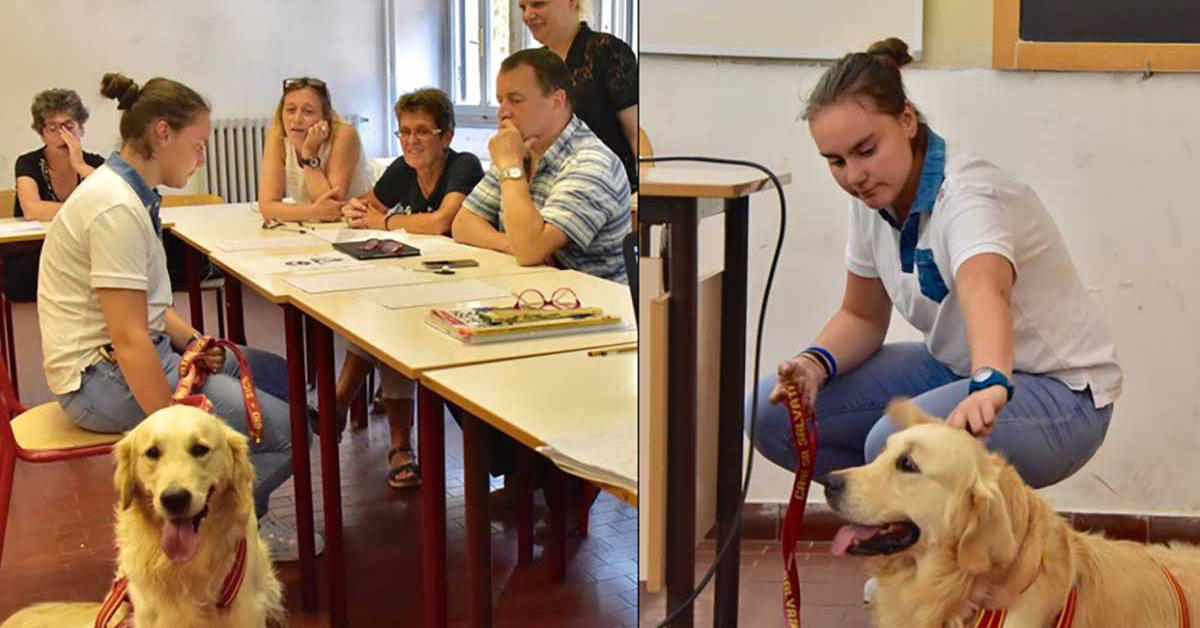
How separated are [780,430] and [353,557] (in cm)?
187

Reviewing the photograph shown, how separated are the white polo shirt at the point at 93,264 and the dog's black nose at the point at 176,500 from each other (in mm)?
407

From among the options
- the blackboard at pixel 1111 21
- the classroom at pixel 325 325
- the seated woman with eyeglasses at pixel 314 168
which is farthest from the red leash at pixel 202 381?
the blackboard at pixel 1111 21

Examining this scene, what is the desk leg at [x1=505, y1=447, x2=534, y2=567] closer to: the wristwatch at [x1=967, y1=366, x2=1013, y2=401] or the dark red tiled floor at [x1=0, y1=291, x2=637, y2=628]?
the dark red tiled floor at [x1=0, y1=291, x2=637, y2=628]

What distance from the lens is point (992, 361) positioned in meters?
0.94

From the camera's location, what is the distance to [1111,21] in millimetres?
1018

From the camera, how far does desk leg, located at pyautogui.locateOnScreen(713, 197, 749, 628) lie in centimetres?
88

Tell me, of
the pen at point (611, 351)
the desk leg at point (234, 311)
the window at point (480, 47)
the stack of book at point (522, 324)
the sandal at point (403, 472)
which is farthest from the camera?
the sandal at point (403, 472)

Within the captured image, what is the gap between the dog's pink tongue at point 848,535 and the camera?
37.4 inches

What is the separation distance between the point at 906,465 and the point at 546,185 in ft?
4.07

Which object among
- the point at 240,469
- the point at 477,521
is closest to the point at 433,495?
the point at 477,521

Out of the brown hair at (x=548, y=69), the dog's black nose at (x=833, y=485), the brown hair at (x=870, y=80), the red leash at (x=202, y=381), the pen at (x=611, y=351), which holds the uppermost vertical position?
the brown hair at (x=548, y=69)

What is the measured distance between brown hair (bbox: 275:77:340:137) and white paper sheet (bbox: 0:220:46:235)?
78 cm

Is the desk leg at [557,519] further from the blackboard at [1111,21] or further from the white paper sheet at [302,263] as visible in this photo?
the blackboard at [1111,21]

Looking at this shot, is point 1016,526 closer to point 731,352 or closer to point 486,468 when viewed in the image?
point 731,352
